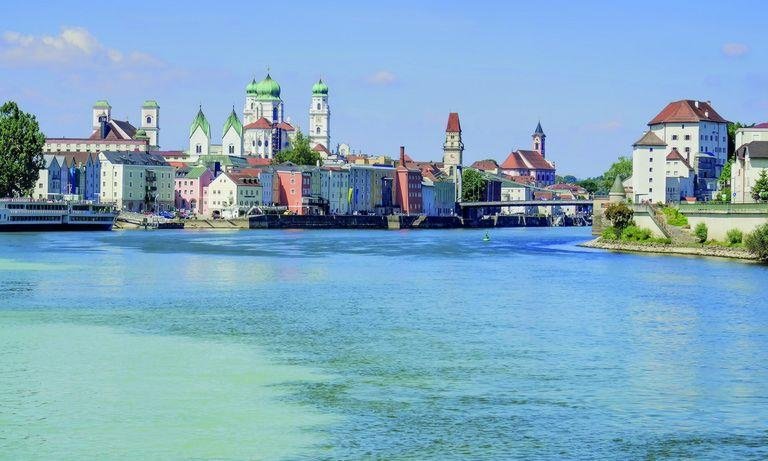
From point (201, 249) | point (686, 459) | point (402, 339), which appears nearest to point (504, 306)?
point (402, 339)

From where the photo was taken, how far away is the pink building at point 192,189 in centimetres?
13975

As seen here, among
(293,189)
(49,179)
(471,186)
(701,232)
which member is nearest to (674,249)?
(701,232)

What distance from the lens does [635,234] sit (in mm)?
76062

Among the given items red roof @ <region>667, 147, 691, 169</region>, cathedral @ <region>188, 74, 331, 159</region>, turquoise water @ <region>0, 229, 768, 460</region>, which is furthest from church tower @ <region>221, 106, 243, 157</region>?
turquoise water @ <region>0, 229, 768, 460</region>

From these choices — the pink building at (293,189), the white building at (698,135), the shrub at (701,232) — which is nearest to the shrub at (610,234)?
the shrub at (701,232)

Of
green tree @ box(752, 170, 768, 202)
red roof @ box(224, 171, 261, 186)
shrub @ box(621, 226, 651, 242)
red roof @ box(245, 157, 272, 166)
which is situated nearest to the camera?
shrub @ box(621, 226, 651, 242)

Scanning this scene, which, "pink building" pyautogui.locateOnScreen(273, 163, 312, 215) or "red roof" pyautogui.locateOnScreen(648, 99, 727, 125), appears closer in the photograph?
"red roof" pyautogui.locateOnScreen(648, 99, 727, 125)

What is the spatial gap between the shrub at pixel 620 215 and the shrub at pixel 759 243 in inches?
645

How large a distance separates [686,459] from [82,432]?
347 inches

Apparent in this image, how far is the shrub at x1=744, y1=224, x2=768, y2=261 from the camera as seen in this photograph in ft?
196

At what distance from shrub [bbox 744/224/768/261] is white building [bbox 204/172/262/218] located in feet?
255

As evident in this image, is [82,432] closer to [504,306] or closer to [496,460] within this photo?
[496,460]

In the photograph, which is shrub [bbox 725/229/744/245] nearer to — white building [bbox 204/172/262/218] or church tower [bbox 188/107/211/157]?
white building [bbox 204/172/262/218]

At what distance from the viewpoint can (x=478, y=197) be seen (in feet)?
567
